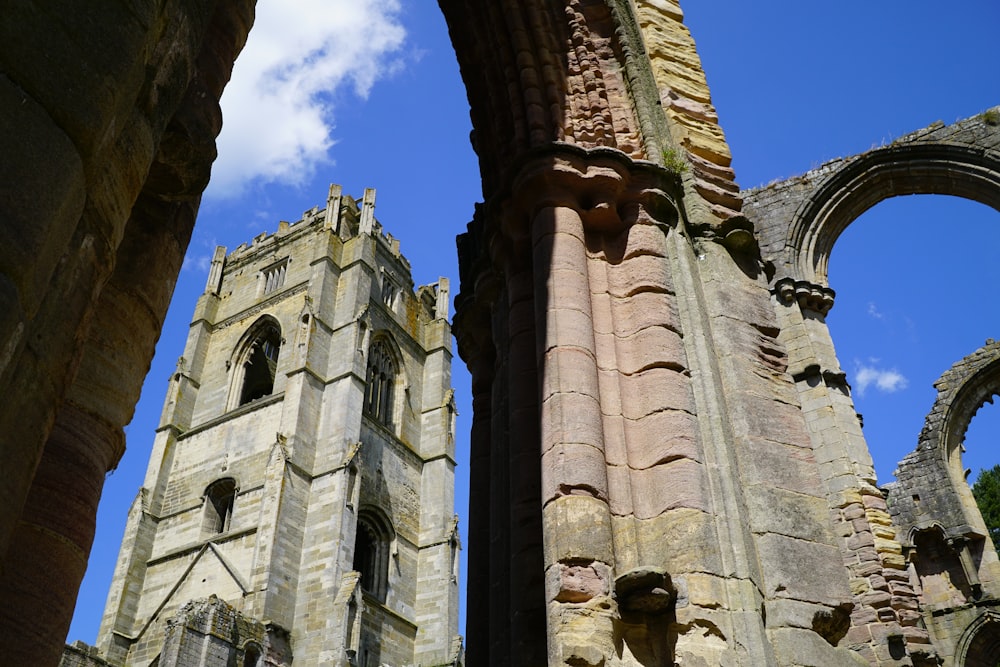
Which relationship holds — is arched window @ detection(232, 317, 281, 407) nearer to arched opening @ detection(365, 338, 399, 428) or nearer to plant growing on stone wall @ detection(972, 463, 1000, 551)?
arched opening @ detection(365, 338, 399, 428)

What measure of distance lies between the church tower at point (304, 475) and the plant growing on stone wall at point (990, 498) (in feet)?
46.2

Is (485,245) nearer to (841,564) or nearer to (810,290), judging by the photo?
(841,564)

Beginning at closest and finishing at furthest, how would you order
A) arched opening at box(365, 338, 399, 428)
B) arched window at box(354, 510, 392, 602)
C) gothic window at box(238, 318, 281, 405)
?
arched window at box(354, 510, 392, 602) → arched opening at box(365, 338, 399, 428) → gothic window at box(238, 318, 281, 405)

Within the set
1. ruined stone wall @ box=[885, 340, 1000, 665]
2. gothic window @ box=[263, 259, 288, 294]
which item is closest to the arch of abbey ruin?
ruined stone wall @ box=[885, 340, 1000, 665]

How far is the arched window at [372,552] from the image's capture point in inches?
1000

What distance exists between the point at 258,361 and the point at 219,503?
259 inches

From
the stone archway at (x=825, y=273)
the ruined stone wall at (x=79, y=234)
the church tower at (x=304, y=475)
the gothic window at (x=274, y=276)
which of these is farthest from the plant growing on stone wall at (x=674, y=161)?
the gothic window at (x=274, y=276)

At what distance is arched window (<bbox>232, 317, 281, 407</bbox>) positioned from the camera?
99.5 ft

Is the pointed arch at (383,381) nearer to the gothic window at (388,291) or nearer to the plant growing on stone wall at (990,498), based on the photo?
the gothic window at (388,291)

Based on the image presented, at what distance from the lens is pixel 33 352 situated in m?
1.64

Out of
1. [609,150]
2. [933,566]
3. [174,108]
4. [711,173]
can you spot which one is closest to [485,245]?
[609,150]

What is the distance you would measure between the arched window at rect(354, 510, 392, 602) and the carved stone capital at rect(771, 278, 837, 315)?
1846 centimetres

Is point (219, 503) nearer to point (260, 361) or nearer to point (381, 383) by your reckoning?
point (260, 361)

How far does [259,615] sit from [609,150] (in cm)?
1920
